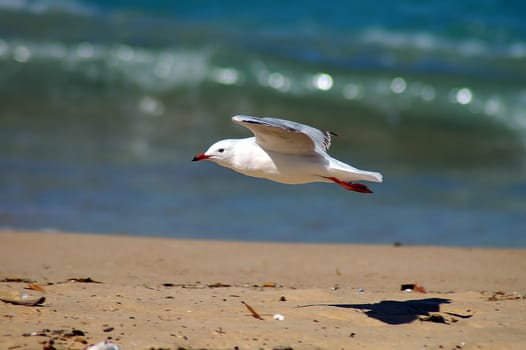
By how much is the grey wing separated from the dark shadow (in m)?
1.16

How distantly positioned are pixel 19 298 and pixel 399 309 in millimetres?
2338

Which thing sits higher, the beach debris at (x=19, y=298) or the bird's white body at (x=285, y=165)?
the bird's white body at (x=285, y=165)

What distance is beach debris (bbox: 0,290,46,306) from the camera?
211 inches

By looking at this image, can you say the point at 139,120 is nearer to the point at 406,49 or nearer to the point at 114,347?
the point at 406,49

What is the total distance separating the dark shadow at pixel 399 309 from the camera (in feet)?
18.4

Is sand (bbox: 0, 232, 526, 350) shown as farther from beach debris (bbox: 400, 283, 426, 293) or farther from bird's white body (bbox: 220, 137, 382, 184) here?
bird's white body (bbox: 220, 137, 382, 184)

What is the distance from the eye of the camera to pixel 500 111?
15.1 m

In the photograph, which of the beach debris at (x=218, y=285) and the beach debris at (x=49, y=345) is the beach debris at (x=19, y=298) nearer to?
the beach debris at (x=49, y=345)

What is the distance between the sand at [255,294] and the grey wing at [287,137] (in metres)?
0.98

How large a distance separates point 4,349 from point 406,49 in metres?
14.5

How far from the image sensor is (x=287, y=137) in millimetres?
6328

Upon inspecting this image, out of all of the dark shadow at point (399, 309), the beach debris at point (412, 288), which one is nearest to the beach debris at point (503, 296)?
the dark shadow at point (399, 309)

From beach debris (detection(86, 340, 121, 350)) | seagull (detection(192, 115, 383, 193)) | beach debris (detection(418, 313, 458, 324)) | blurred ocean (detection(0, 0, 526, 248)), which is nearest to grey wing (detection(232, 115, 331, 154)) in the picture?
seagull (detection(192, 115, 383, 193))

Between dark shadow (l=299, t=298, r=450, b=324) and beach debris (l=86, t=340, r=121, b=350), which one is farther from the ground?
dark shadow (l=299, t=298, r=450, b=324)
